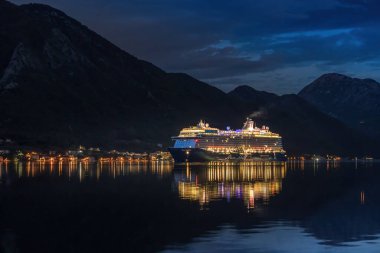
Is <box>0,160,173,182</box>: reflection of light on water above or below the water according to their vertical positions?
above

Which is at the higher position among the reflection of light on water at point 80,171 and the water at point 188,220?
the reflection of light on water at point 80,171

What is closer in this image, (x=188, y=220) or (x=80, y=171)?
(x=188, y=220)

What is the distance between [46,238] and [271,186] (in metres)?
47.0

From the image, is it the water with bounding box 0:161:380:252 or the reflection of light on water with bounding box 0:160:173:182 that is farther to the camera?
the reflection of light on water with bounding box 0:160:173:182

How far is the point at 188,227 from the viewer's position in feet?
140

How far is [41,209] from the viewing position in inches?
2063

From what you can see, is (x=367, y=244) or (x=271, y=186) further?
(x=271, y=186)

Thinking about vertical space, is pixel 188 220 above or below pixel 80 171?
below

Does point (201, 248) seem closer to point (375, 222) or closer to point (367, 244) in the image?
point (367, 244)

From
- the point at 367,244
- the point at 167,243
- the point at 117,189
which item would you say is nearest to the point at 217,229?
the point at 167,243

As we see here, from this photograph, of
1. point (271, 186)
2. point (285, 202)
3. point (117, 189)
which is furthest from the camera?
point (271, 186)

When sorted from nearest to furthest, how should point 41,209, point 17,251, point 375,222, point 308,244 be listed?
1. point 17,251
2. point 308,244
3. point 375,222
4. point 41,209

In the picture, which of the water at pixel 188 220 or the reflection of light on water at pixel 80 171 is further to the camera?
the reflection of light on water at pixel 80 171

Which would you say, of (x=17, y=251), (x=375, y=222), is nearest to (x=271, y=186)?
(x=375, y=222)
